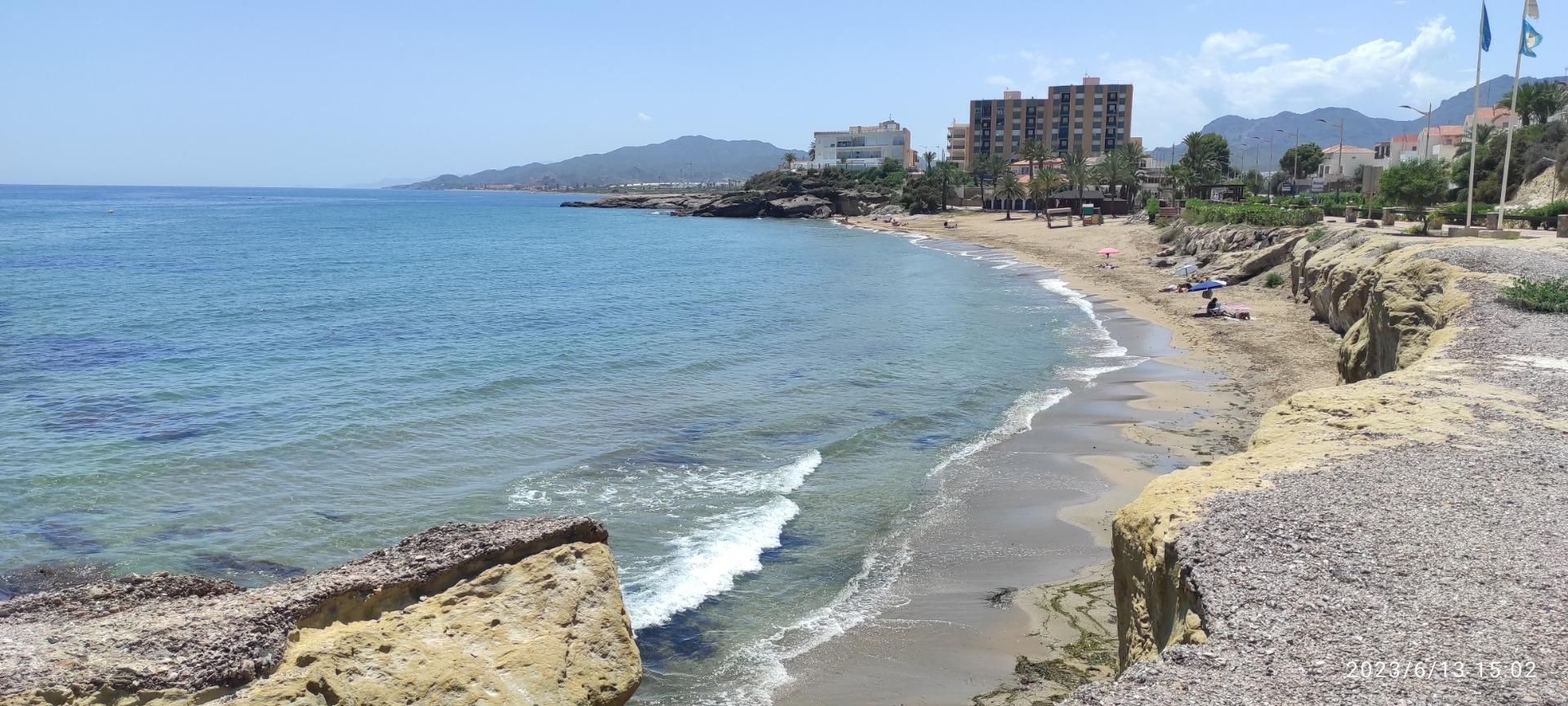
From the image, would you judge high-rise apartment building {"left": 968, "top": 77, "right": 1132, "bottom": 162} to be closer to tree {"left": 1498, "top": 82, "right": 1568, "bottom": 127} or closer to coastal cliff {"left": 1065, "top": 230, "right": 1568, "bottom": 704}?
tree {"left": 1498, "top": 82, "right": 1568, "bottom": 127}

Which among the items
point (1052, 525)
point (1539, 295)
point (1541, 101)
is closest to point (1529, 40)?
point (1539, 295)

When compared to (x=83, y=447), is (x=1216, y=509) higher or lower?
higher

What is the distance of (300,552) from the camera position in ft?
47.3

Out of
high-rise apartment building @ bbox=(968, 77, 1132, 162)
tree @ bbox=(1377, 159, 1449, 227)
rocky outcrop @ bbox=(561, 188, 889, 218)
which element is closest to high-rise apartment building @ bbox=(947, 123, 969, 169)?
high-rise apartment building @ bbox=(968, 77, 1132, 162)

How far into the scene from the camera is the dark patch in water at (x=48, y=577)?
1298cm

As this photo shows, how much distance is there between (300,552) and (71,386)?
592 inches

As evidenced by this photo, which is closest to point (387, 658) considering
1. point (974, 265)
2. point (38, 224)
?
point (974, 265)

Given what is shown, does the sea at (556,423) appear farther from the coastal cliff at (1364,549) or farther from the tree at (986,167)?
the tree at (986,167)

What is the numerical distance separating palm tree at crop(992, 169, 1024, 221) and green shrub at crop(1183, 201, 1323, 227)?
4300 centimetres

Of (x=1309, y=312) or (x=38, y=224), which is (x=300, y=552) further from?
(x=38, y=224)

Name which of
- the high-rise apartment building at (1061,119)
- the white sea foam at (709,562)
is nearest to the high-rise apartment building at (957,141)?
the high-rise apartment building at (1061,119)

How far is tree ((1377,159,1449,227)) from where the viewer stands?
40562mm

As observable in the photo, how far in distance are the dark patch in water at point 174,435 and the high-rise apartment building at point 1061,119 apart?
166m

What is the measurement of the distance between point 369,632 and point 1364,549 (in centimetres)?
804
